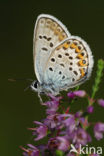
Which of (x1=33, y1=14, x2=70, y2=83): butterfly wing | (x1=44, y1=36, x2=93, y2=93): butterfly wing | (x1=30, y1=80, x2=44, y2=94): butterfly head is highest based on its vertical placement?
(x1=33, y1=14, x2=70, y2=83): butterfly wing

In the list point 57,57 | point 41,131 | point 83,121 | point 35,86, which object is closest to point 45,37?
point 57,57

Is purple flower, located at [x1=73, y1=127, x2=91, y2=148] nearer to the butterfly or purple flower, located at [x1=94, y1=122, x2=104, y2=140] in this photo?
purple flower, located at [x1=94, y1=122, x2=104, y2=140]

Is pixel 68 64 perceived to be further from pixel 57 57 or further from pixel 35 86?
pixel 35 86

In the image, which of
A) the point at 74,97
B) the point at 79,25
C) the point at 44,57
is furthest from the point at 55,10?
the point at 74,97

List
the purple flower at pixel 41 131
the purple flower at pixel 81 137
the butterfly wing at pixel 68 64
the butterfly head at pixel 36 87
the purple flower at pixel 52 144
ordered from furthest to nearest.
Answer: the butterfly head at pixel 36 87 → the butterfly wing at pixel 68 64 → the purple flower at pixel 41 131 → the purple flower at pixel 52 144 → the purple flower at pixel 81 137

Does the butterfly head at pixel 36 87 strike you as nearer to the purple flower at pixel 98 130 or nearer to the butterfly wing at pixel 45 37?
the butterfly wing at pixel 45 37

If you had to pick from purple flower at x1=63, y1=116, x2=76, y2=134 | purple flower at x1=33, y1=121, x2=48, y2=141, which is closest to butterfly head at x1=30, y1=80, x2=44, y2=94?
purple flower at x1=33, y1=121, x2=48, y2=141

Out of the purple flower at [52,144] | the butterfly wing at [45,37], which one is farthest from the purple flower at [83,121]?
the butterfly wing at [45,37]

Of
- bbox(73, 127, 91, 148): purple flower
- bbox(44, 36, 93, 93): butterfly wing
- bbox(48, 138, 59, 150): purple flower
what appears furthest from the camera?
bbox(44, 36, 93, 93): butterfly wing
